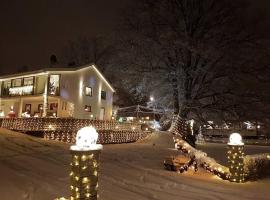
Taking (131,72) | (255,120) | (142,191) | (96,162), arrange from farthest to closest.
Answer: (131,72), (255,120), (142,191), (96,162)

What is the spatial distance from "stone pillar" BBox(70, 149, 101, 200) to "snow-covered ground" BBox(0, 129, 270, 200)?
1983 millimetres

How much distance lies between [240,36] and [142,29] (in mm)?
6385

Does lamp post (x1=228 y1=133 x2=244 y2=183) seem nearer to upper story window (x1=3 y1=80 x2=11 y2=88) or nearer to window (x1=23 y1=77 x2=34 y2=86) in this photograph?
window (x1=23 y1=77 x2=34 y2=86)

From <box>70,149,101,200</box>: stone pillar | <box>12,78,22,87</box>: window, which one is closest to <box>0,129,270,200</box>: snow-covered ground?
<box>70,149,101,200</box>: stone pillar

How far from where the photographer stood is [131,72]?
920 inches

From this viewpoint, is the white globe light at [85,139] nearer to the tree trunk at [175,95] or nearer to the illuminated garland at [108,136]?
the illuminated garland at [108,136]

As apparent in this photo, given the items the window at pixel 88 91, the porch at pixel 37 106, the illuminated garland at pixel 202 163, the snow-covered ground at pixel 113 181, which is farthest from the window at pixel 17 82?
the illuminated garland at pixel 202 163

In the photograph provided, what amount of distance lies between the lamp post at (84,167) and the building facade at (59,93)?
24859mm

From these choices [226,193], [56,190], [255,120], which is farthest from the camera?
[255,120]

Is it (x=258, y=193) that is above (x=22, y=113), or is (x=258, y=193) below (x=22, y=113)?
below

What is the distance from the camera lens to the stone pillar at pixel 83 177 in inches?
236

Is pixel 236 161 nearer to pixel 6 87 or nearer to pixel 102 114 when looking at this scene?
pixel 102 114

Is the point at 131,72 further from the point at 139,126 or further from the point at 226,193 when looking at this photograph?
the point at 226,193

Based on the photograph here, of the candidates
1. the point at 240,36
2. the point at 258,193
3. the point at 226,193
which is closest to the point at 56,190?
the point at 226,193
